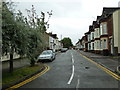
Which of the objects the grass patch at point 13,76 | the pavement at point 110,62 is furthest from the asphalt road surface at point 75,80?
the pavement at point 110,62

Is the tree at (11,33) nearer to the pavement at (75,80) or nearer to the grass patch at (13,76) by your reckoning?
the grass patch at (13,76)

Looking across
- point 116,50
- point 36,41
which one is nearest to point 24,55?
point 36,41

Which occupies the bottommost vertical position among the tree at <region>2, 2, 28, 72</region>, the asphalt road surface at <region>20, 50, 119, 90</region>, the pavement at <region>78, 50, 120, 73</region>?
the asphalt road surface at <region>20, 50, 119, 90</region>

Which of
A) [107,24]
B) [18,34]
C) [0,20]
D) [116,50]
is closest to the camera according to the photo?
[0,20]

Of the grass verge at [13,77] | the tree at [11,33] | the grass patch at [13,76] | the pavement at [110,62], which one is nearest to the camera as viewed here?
the tree at [11,33]

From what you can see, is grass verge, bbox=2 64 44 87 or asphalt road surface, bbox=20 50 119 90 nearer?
asphalt road surface, bbox=20 50 119 90

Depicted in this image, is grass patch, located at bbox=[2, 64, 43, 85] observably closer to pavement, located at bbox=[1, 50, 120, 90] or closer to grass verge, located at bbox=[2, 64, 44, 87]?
grass verge, located at bbox=[2, 64, 44, 87]

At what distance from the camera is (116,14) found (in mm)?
22875

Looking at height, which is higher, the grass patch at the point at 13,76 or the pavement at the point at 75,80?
the grass patch at the point at 13,76

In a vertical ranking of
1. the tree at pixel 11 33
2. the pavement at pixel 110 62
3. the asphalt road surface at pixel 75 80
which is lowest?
the asphalt road surface at pixel 75 80

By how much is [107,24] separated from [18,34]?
86.9 ft

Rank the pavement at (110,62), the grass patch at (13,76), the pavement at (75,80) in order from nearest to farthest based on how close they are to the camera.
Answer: the pavement at (75,80) → the grass patch at (13,76) → the pavement at (110,62)

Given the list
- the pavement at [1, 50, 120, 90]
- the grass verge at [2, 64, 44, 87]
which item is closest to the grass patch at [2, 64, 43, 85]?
the grass verge at [2, 64, 44, 87]

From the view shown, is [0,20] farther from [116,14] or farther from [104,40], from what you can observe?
[104,40]
